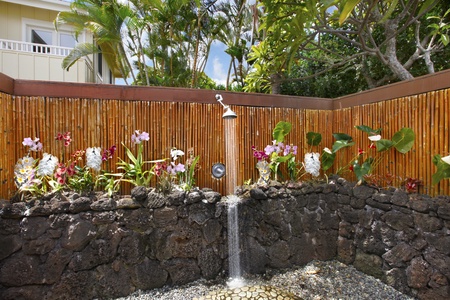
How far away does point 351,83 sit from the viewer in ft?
19.0

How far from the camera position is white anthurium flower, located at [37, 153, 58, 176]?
234cm

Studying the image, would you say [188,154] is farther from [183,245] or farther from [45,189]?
[45,189]

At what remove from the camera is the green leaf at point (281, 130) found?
3066 mm

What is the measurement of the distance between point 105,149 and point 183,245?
1.35 meters

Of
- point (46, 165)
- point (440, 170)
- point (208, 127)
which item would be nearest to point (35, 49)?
point (46, 165)

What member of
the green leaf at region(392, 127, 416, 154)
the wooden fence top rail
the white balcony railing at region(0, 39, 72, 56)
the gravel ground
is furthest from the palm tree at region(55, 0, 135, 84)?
the green leaf at region(392, 127, 416, 154)

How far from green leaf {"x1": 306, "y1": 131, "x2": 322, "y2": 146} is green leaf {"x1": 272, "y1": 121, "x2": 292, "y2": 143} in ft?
1.15

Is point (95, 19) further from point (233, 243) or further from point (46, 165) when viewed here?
point (233, 243)

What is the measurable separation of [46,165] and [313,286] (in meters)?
2.92

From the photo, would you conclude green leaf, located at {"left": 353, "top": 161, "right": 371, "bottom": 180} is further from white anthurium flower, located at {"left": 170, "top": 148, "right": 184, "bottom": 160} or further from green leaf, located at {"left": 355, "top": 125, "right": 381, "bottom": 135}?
white anthurium flower, located at {"left": 170, "top": 148, "right": 184, "bottom": 160}

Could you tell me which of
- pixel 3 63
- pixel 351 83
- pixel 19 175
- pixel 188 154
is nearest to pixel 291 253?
pixel 188 154

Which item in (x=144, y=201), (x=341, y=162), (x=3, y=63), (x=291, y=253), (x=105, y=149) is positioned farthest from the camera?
(x=3, y=63)

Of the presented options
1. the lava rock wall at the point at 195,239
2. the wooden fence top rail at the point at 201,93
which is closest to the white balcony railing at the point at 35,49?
the wooden fence top rail at the point at 201,93

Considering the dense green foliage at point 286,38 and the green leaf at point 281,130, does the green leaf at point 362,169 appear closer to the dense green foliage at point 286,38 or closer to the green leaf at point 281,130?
the green leaf at point 281,130
